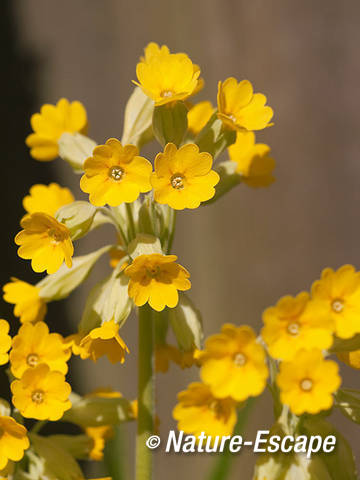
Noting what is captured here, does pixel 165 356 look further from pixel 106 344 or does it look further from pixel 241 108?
pixel 241 108

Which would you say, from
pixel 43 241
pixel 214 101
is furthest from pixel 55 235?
pixel 214 101

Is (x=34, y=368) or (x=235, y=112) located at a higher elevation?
(x=235, y=112)

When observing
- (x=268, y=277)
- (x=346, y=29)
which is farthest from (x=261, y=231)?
(x=346, y=29)

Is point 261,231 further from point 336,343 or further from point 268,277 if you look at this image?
point 336,343

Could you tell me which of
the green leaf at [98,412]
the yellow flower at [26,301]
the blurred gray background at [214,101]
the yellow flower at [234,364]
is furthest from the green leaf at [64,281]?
the blurred gray background at [214,101]

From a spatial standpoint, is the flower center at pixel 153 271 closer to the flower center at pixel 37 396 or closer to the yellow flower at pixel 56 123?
the flower center at pixel 37 396

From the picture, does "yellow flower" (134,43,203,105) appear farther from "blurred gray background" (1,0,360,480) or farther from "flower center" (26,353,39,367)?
"blurred gray background" (1,0,360,480)
